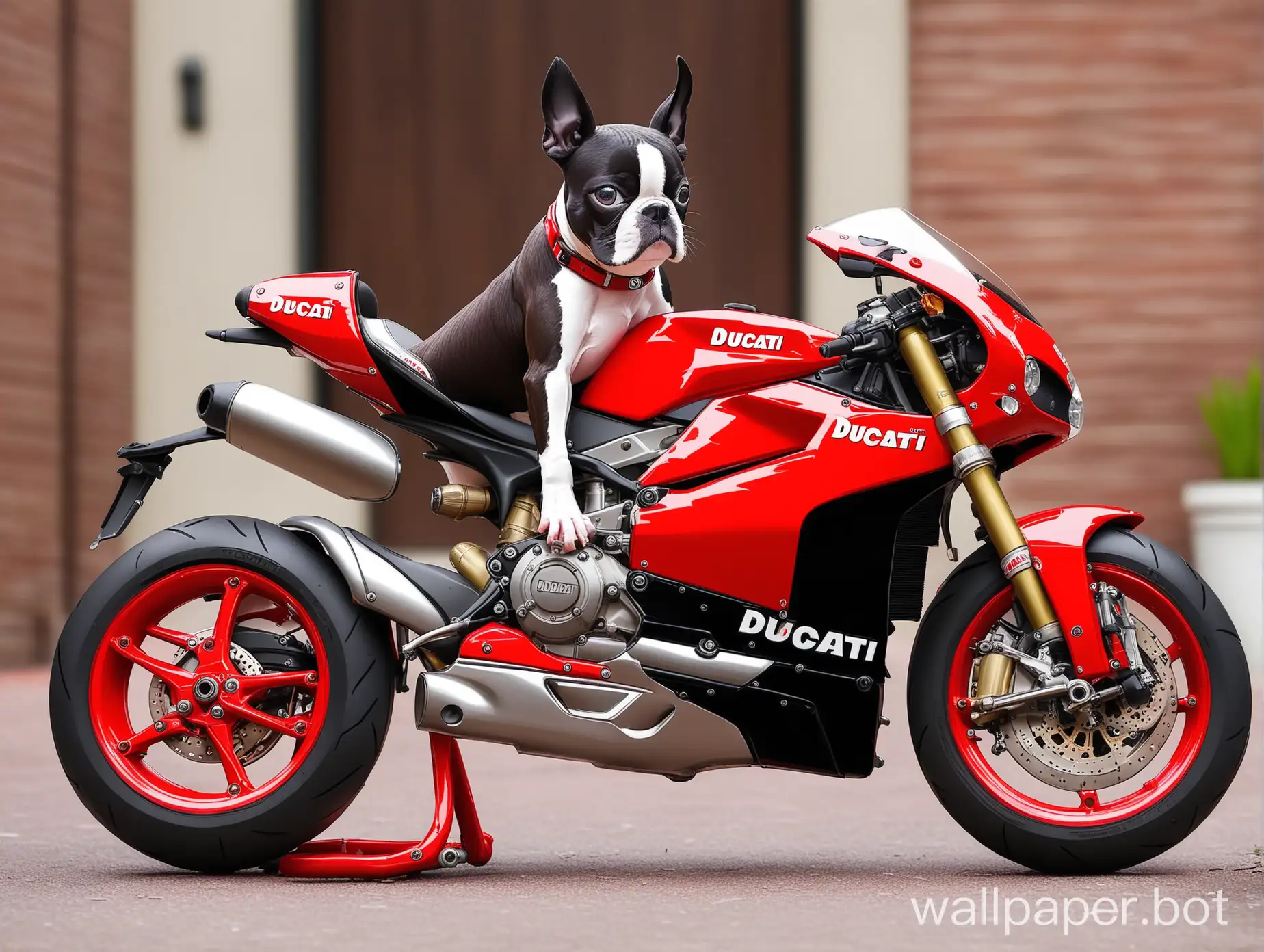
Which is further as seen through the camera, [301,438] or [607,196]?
[301,438]

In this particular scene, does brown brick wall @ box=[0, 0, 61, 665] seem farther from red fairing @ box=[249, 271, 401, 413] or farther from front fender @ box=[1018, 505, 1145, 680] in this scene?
front fender @ box=[1018, 505, 1145, 680]

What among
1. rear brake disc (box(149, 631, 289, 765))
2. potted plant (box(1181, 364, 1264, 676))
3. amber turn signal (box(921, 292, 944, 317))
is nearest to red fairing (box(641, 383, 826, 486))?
amber turn signal (box(921, 292, 944, 317))

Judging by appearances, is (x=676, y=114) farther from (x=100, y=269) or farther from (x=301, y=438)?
(x=100, y=269)

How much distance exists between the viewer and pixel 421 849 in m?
4.16

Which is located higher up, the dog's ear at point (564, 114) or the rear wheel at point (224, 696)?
the dog's ear at point (564, 114)

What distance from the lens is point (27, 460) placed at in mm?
9578

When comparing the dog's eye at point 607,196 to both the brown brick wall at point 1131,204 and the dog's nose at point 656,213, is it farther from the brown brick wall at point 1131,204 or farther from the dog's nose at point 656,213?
the brown brick wall at point 1131,204

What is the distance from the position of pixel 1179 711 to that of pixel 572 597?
4.71ft

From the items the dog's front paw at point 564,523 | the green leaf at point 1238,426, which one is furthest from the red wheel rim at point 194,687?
the green leaf at point 1238,426

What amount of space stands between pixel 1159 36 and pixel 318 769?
25.5ft

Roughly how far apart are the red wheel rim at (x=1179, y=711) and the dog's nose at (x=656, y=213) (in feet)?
3.86

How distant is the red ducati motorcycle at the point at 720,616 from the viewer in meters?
4.16

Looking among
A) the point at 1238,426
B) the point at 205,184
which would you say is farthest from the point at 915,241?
the point at 205,184

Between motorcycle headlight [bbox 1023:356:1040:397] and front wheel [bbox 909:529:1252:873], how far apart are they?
1.30 ft
